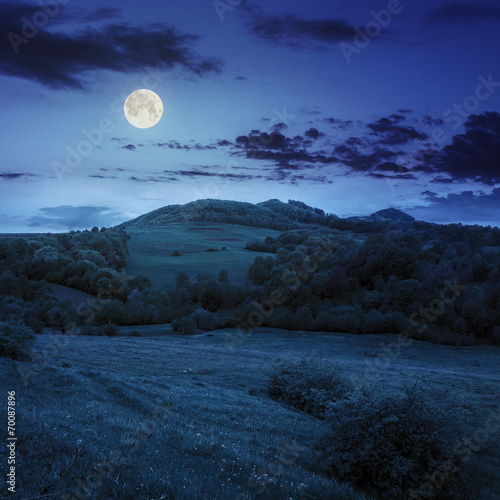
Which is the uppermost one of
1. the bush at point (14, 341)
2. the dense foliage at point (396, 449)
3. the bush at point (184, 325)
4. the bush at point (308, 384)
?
the bush at point (14, 341)

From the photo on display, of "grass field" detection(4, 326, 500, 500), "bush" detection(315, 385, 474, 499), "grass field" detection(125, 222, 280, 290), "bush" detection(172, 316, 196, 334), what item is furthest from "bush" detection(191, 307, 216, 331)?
"bush" detection(315, 385, 474, 499)

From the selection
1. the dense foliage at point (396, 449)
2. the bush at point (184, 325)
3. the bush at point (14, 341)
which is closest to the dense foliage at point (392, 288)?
the bush at point (184, 325)

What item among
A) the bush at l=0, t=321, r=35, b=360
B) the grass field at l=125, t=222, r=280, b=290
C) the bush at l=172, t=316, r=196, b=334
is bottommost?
the bush at l=172, t=316, r=196, b=334

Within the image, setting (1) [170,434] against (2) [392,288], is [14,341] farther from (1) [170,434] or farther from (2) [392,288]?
(2) [392,288]

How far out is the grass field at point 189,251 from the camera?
95975 millimetres

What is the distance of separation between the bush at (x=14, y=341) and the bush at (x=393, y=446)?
44.7 feet

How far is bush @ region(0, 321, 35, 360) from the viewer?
654 inches

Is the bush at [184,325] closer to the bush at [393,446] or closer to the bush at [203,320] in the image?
the bush at [203,320]

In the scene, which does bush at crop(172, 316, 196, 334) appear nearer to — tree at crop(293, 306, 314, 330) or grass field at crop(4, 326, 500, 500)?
tree at crop(293, 306, 314, 330)

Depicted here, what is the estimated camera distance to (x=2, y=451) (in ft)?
A: 20.8

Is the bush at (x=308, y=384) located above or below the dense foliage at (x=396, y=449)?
below

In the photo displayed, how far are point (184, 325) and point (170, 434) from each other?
48448 millimetres

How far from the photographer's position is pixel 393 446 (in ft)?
36.5

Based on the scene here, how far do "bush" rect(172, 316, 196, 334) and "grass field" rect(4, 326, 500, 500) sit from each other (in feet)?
89.4
